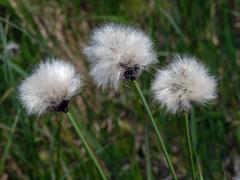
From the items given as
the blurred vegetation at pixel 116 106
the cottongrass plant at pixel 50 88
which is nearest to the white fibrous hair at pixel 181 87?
the cottongrass plant at pixel 50 88

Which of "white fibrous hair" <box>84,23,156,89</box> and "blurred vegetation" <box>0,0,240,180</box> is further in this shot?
"blurred vegetation" <box>0,0,240,180</box>

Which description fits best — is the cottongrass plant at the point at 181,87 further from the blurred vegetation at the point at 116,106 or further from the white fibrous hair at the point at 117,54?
the blurred vegetation at the point at 116,106

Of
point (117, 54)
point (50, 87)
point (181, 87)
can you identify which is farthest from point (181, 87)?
point (50, 87)

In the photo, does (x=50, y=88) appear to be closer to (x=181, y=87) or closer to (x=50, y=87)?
(x=50, y=87)

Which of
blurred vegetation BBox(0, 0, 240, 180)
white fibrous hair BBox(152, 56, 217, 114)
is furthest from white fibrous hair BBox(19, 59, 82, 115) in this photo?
blurred vegetation BBox(0, 0, 240, 180)

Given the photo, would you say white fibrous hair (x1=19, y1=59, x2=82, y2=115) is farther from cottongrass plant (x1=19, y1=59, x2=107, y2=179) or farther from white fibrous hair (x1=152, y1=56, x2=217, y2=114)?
white fibrous hair (x1=152, y1=56, x2=217, y2=114)

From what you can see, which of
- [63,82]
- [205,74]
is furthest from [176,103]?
[63,82]

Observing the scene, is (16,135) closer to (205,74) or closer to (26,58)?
(26,58)
